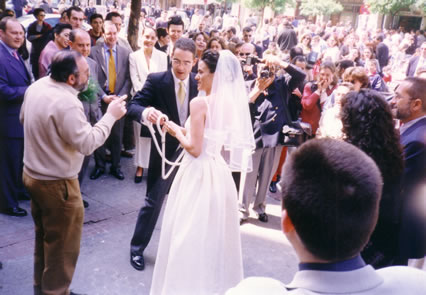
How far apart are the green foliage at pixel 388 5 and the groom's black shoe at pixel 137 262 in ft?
104

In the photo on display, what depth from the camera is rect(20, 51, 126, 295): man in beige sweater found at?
2.62m

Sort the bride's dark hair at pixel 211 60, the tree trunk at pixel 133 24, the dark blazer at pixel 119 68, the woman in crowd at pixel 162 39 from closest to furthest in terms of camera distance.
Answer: the bride's dark hair at pixel 211 60, the dark blazer at pixel 119 68, the tree trunk at pixel 133 24, the woman in crowd at pixel 162 39

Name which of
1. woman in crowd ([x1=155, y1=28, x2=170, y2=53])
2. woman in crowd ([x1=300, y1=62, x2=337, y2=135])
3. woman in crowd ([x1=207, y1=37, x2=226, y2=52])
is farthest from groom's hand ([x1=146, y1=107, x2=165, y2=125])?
woman in crowd ([x1=155, y1=28, x2=170, y2=53])

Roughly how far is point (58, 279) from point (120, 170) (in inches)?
122

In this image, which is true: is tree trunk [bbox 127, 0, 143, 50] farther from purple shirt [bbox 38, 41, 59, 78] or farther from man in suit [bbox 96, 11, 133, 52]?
purple shirt [bbox 38, 41, 59, 78]

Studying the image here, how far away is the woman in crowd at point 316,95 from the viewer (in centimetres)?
514

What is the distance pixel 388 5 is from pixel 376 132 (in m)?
31.7

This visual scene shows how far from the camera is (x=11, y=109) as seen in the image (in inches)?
167

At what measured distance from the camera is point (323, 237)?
965mm

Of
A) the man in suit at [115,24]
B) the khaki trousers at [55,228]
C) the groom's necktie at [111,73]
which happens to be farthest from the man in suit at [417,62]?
the khaki trousers at [55,228]

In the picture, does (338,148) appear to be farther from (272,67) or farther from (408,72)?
(408,72)

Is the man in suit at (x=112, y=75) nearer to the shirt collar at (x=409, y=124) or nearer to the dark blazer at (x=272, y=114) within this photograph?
the dark blazer at (x=272, y=114)

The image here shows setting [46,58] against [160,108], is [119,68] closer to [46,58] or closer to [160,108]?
[46,58]

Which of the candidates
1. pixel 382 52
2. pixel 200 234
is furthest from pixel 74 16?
pixel 382 52
